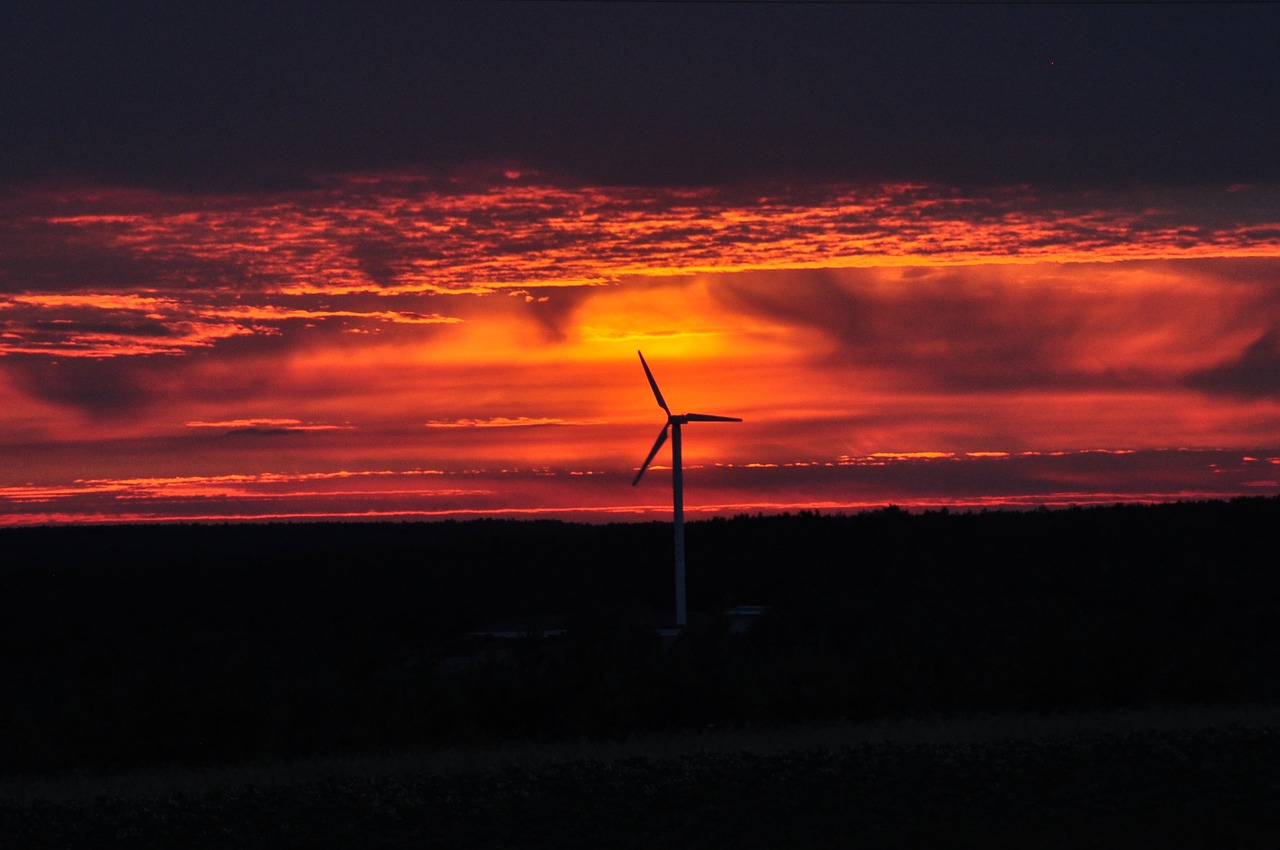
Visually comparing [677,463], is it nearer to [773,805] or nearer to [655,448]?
[655,448]

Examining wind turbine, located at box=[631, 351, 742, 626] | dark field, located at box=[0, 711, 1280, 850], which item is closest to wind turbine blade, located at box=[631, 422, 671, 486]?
wind turbine, located at box=[631, 351, 742, 626]

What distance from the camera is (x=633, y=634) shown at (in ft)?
113

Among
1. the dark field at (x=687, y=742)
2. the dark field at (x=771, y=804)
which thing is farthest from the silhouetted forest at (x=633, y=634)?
the dark field at (x=771, y=804)

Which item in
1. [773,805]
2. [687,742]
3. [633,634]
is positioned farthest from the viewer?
[633,634]

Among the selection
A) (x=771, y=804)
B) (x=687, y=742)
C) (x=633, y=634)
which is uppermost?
(x=771, y=804)

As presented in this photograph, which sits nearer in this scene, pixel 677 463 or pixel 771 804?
pixel 771 804

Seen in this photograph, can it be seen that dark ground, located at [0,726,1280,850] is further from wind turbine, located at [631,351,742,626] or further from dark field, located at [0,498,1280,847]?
wind turbine, located at [631,351,742,626]

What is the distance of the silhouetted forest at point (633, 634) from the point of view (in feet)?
91.2

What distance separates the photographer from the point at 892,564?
109250mm

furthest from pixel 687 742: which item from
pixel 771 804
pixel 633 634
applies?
pixel 633 634

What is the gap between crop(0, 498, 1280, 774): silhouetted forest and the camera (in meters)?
27.8

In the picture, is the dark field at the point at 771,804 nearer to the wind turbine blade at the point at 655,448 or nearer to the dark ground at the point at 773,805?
the dark ground at the point at 773,805

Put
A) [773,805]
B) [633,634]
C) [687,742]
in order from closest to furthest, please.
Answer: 1. [773,805]
2. [687,742]
3. [633,634]

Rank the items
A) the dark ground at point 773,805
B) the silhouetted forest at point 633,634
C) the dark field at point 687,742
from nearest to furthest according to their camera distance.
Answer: the dark ground at point 773,805, the dark field at point 687,742, the silhouetted forest at point 633,634
